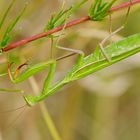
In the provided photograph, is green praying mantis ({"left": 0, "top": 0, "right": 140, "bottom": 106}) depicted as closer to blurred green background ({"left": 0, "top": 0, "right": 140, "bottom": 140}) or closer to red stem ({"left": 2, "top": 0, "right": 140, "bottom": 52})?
red stem ({"left": 2, "top": 0, "right": 140, "bottom": 52})

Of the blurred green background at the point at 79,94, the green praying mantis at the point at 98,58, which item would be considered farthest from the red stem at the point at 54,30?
the blurred green background at the point at 79,94

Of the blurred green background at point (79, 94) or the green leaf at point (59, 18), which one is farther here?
the blurred green background at point (79, 94)

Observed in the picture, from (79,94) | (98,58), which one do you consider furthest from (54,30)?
(79,94)

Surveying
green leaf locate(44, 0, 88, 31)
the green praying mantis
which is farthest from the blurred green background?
green leaf locate(44, 0, 88, 31)

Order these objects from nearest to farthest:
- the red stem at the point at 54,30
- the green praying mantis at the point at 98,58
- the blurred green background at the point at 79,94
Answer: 1. the red stem at the point at 54,30
2. the green praying mantis at the point at 98,58
3. the blurred green background at the point at 79,94

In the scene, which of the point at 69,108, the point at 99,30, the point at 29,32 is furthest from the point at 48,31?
the point at 69,108

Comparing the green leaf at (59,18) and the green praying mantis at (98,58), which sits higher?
the green leaf at (59,18)

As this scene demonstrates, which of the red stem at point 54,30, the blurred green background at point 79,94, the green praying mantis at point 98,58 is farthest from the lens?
the blurred green background at point 79,94

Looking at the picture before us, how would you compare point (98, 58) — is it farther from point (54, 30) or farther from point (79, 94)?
point (79, 94)

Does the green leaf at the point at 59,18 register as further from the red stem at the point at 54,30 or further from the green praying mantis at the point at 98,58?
the green praying mantis at the point at 98,58
